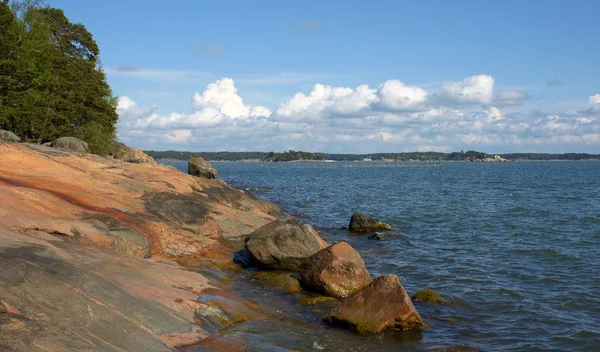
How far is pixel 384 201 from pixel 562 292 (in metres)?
33.0

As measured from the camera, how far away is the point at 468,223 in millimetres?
33875

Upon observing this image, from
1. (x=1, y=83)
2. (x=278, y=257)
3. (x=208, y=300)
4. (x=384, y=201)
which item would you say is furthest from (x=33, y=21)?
(x=208, y=300)

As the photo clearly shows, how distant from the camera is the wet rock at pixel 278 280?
54.1ft

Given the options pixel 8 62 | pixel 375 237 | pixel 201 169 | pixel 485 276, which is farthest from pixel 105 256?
pixel 201 169

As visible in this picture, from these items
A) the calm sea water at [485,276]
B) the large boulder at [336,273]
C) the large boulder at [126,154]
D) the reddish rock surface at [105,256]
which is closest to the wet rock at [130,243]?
the reddish rock surface at [105,256]

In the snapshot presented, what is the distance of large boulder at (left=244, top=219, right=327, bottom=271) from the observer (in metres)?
17.9

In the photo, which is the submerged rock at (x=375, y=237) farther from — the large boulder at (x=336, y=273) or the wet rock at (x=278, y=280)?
the large boulder at (x=336, y=273)

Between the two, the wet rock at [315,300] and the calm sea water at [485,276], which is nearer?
the calm sea water at [485,276]

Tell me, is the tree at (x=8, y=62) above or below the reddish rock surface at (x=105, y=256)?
above

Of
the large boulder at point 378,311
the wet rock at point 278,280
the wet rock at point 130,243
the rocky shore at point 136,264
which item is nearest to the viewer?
the rocky shore at point 136,264

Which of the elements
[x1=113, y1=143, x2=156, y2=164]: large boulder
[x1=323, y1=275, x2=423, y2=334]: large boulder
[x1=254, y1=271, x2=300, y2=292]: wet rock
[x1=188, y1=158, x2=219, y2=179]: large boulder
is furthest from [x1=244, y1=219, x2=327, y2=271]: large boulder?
[x1=113, y1=143, x2=156, y2=164]: large boulder

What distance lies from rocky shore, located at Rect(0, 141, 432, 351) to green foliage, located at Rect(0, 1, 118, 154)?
66.5 feet

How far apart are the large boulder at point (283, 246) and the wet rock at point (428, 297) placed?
Result: 12.6 ft

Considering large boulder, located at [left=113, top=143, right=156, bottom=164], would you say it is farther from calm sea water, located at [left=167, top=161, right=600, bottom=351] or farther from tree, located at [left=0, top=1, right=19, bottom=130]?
calm sea water, located at [left=167, top=161, right=600, bottom=351]
